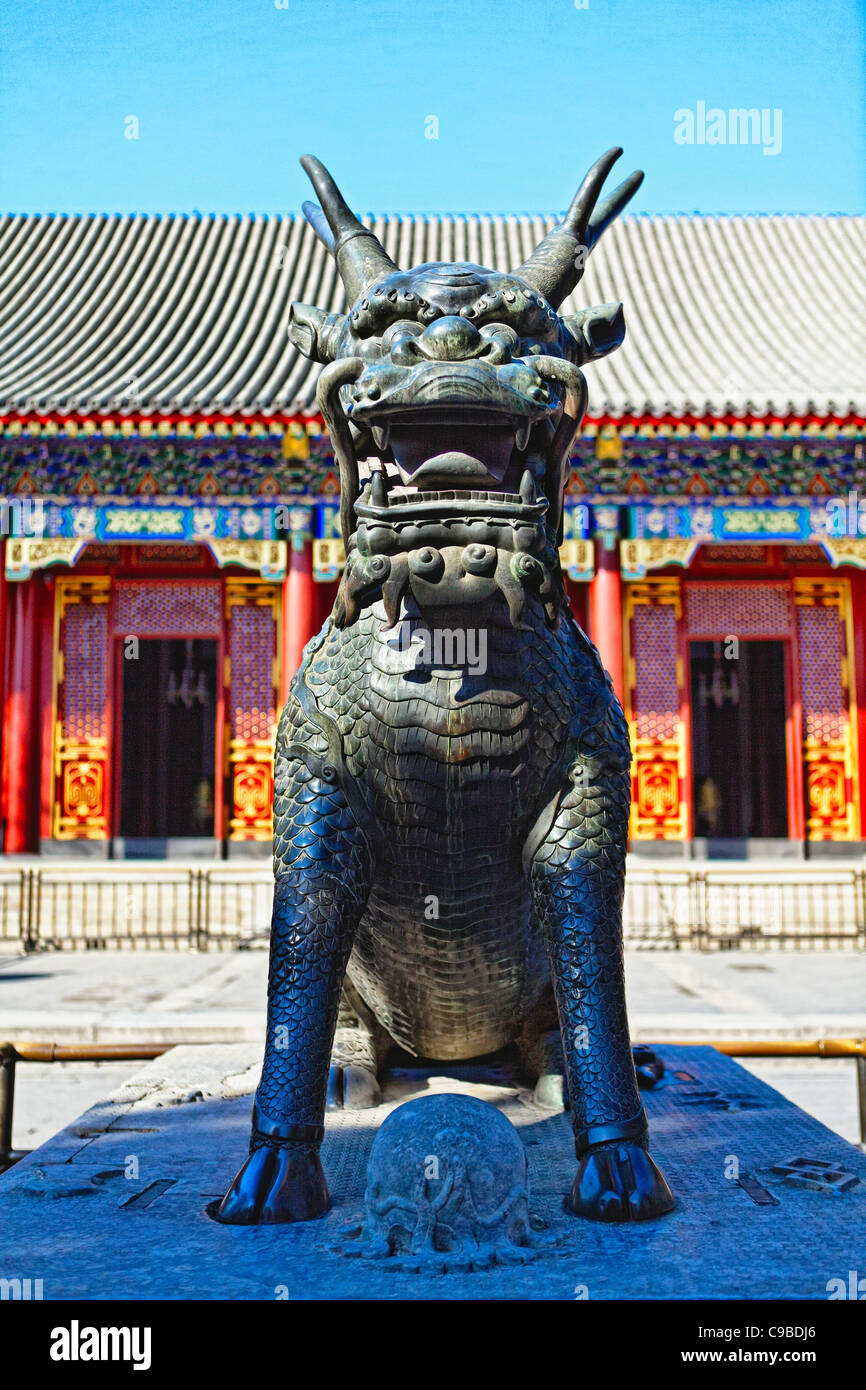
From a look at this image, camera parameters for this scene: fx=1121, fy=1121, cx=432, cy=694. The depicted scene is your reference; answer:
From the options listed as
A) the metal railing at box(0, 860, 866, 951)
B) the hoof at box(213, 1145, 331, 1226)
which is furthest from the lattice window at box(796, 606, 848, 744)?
the hoof at box(213, 1145, 331, 1226)

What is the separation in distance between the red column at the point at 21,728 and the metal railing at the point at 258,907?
1.63 metres

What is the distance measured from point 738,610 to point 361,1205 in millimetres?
10705

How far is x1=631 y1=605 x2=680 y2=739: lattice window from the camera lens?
1176 cm

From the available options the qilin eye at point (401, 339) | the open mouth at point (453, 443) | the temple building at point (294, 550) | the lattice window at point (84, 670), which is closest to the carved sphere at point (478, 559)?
the open mouth at point (453, 443)

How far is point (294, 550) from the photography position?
11.1m

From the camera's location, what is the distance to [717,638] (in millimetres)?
12086

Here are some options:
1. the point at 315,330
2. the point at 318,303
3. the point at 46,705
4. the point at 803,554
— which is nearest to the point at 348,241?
the point at 315,330

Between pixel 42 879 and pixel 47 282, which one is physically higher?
pixel 47 282

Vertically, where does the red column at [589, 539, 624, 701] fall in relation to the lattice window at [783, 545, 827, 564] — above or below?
below

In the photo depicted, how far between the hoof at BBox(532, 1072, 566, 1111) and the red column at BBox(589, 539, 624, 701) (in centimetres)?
846

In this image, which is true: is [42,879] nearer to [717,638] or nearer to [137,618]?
[137,618]

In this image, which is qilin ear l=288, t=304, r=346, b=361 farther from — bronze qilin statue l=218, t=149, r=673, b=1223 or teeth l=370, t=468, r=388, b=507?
teeth l=370, t=468, r=388, b=507
